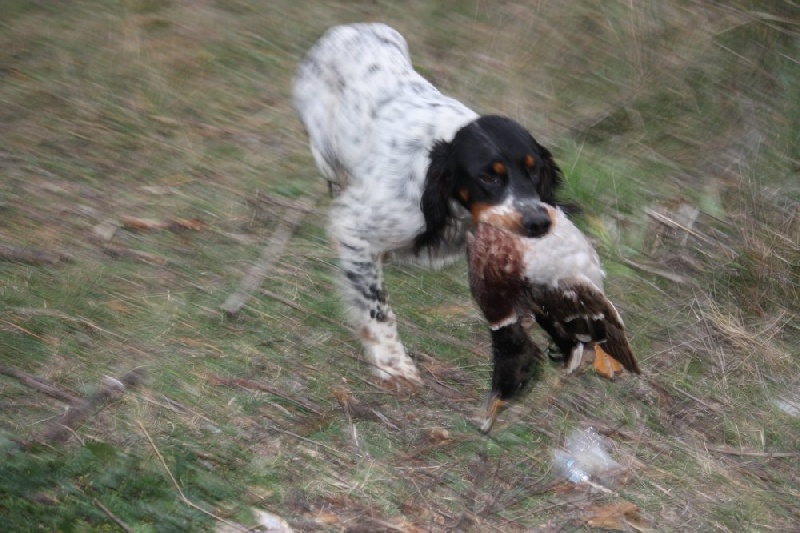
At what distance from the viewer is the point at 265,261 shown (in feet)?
14.0

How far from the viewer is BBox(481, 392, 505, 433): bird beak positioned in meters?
3.29

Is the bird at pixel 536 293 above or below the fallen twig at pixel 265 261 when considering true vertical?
above

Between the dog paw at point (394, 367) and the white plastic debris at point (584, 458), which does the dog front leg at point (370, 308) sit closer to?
the dog paw at point (394, 367)

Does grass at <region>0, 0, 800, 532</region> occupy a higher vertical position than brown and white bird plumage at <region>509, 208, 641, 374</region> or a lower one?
lower

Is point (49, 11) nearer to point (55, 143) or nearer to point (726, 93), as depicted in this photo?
point (55, 143)

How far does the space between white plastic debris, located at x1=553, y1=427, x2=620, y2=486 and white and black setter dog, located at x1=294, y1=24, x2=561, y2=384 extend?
581 mm

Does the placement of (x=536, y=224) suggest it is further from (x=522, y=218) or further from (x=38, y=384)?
(x=38, y=384)

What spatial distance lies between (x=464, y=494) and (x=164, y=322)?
1.33m

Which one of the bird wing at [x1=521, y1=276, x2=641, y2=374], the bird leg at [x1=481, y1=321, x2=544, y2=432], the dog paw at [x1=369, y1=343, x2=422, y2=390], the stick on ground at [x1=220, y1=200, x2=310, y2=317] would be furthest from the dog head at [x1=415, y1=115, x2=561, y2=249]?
the stick on ground at [x1=220, y1=200, x2=310, y2=317]

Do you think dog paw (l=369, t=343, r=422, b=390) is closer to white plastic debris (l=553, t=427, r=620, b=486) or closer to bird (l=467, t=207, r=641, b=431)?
bird (l=467, t=207, r=641, b=431)

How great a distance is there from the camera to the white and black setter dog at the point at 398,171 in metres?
3.27

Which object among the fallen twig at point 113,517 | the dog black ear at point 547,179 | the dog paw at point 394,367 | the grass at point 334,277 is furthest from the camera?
the dog paw at point 394,367

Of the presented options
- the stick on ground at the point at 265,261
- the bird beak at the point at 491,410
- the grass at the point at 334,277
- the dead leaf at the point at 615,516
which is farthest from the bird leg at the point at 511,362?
the stick on ground at the point at 265,261

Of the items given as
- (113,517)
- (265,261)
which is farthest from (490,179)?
(113,517)
